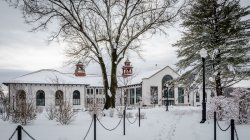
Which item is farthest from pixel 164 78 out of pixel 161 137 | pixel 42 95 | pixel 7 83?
pixel 161 137

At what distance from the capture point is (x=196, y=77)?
22.3 metres

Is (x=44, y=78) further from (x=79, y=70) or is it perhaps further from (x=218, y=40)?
(x=218, y=40)

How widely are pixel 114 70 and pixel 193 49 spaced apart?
6526 mm

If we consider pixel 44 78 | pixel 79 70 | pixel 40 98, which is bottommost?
pixel 40 98

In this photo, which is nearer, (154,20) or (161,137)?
(161,137)

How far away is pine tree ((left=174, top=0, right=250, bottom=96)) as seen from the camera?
2095 cm

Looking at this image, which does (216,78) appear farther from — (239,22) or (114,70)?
(114,70)

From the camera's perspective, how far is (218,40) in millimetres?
21609

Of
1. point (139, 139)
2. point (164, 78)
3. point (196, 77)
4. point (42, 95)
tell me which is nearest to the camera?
point (139, 139)

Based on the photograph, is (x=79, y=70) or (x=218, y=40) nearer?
(x=218, y=40)

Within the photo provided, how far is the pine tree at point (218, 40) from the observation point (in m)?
21.0

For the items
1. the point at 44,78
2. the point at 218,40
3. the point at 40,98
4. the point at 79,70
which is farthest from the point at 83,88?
the point at 218,40

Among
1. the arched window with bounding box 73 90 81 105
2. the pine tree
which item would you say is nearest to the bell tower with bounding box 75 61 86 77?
the pine tree

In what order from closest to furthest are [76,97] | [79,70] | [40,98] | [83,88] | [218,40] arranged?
[218,40] < [79,70] < [40,98] < [83,88] < [76,97]
